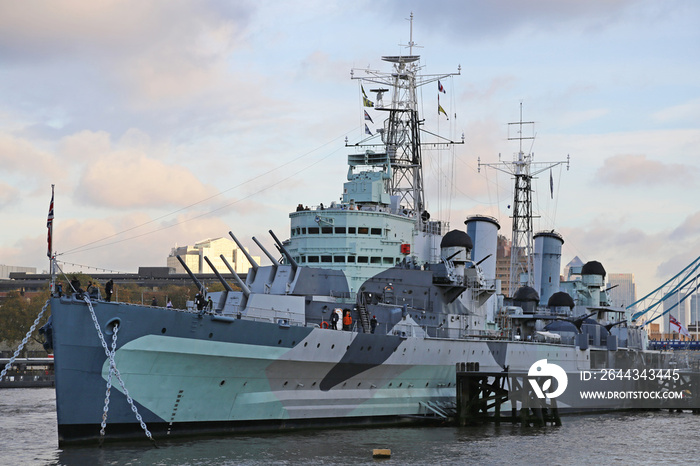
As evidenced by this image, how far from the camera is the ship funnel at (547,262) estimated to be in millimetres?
54094

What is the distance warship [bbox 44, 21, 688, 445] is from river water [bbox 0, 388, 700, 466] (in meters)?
0.78

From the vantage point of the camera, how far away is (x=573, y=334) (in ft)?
136

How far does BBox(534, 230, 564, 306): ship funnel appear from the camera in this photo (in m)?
54.1

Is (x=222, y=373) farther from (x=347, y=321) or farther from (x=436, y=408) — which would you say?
(x=436, y=408)

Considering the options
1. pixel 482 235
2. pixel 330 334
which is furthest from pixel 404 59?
pixel 330 334

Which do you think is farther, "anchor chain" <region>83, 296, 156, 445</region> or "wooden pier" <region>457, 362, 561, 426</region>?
"wooden pier" <region>457, 362, 561, 426</region>

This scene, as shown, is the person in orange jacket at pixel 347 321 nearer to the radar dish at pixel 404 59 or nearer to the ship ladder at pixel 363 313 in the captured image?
the ship ladder at pixel 363 313

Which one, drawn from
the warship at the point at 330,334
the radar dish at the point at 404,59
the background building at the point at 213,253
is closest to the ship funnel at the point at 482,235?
the warship at the point at 330,334

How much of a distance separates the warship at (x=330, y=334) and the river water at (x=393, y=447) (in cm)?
78

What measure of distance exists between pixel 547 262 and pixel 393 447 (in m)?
32.2

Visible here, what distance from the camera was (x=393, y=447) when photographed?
2462 cm

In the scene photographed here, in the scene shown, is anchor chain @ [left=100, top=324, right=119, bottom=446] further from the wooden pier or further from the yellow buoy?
the wooden pier


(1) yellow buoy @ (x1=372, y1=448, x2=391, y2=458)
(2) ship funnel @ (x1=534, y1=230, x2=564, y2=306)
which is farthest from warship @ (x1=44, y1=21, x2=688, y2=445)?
(2) ship funnel @ (x1=534, y1=230, x2=564, y2=306)

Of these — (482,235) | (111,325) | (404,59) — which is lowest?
(111,325)
